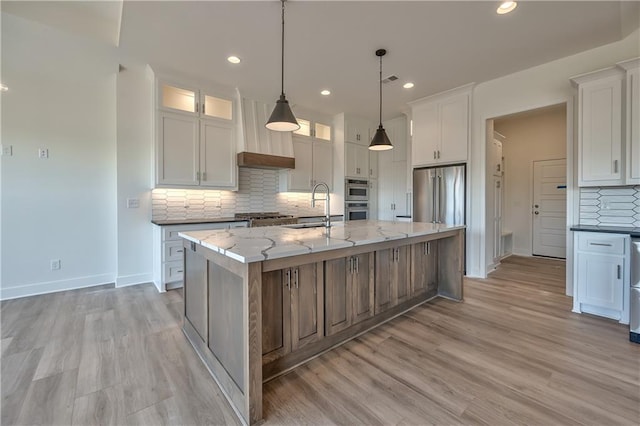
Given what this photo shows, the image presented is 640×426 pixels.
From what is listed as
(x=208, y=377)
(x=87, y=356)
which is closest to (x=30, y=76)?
(x=87, y=356)

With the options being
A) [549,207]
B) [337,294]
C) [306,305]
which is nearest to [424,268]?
[337,294]

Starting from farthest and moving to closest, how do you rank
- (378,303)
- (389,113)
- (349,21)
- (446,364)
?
(389,113), (349,21), (378,303), (446,364)

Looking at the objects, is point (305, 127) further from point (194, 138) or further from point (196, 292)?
point (196, 292)

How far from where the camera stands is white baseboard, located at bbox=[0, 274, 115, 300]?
321cm

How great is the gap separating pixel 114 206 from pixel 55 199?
60cm

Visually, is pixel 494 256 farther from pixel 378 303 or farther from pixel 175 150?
pixel 175 150

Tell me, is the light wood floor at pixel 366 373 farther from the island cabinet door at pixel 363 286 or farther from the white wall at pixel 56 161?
the white wall at pixel 56 161

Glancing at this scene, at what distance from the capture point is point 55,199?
3.48 metres

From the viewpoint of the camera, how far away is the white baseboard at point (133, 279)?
370 cm

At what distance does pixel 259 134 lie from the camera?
4.52m

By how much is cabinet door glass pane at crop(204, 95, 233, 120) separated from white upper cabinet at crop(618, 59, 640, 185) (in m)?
4.59

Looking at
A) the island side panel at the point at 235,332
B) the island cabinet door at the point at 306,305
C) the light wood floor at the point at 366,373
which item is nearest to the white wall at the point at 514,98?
the light wood floor at the point at 366,373

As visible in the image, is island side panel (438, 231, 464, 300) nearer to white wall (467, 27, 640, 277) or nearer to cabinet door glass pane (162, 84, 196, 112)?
white wall (467, 27, 640, 277)

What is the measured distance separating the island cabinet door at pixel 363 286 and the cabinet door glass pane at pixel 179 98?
130 inches
